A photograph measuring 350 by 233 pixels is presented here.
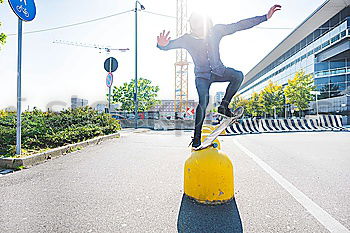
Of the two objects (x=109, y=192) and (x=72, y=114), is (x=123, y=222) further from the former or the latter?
(x=72, y=114)

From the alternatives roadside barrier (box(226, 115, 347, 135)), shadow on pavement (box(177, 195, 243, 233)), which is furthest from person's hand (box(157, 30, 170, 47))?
roadside barrier (box(226, 115, 347, 135))

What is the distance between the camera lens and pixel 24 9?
4.96 m

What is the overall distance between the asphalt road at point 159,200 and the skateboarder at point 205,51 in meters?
1.15

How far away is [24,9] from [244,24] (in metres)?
4.49

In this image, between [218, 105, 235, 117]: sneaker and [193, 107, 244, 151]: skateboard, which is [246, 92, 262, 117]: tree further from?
[218, 105, 235, 117]: sneaker

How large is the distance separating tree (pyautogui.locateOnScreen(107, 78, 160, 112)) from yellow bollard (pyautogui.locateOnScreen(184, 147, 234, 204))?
42.3 m

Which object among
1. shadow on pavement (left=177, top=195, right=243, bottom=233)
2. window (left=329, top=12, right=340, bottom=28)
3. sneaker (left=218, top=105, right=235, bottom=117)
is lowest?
shadow on pavement (left=177, top=195, right=243, bottom=233)

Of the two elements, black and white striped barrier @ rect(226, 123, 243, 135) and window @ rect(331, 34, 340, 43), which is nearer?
black and white striped barrier @ rect(226, 123, 243, 135)

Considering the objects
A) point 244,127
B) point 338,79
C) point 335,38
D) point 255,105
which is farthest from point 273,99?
point 244,127

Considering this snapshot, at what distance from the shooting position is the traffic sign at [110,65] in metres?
14.3

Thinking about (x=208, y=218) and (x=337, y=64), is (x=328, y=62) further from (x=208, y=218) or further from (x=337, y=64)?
(x=208, y=218)

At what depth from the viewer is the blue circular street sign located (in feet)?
15.5

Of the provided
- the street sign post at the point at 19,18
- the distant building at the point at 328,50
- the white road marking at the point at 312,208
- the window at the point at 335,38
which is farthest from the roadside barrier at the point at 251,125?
the window at the point at 335,38

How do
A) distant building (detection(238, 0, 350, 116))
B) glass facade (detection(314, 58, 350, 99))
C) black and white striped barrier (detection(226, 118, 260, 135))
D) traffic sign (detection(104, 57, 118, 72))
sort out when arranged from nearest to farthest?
traffic sign (detection(104, 57, 118, 72)), black and white striped barrier (detection(226, 118, 260, 135)), distant building (detection(238, 0, 350, 116)), glass facade (detection(314, 58, 350, 99))
